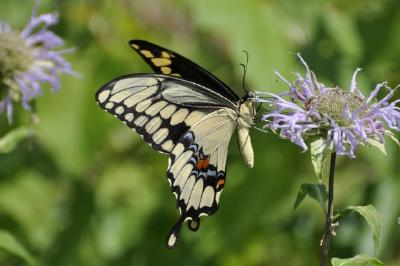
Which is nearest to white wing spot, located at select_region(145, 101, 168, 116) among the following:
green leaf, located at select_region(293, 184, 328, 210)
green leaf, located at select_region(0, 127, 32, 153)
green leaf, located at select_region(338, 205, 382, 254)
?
green leaf, located at select_region(0, 127, 32, 153)

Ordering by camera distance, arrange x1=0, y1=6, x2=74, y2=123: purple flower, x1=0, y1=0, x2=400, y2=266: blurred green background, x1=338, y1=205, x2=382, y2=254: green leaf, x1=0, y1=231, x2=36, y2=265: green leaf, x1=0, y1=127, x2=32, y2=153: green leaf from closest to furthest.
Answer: x1=338, y1=205, x2=382, y2=254: green leaf, x1=0, y1=231, x2=36, y2=265: green leaf, x1=0, y1=127, x2=32, y2=153: green leaf, x1=0, y1=6, x2=74, y2=123: purple flower, x1=0, y1=0, x2=400, y2=266: blurred green background

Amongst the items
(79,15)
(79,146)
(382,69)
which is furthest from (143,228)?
(382,69)

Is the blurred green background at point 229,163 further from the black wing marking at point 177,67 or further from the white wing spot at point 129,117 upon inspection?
the white wing spot at point 129,117

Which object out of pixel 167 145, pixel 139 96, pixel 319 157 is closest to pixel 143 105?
pixel 139 96

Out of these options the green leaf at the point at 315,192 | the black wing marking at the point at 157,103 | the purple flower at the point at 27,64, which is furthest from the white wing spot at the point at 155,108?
the green leaf at the point at 315,192

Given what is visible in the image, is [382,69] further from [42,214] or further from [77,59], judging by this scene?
[42,214]

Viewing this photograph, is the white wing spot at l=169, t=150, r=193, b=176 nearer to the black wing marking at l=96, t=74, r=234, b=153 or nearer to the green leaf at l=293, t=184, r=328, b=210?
the black wing marking at l=96, t=74, r=234, b=153
